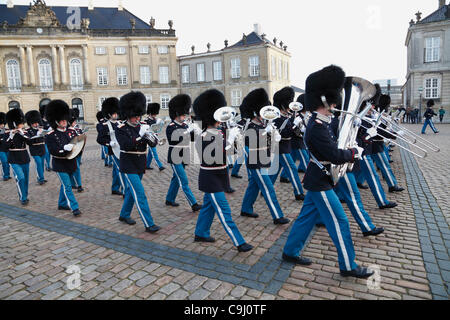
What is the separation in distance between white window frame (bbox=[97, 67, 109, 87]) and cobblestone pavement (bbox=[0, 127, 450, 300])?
130ft

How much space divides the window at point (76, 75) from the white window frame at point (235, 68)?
60.8 ft

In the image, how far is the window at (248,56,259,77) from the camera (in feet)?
132

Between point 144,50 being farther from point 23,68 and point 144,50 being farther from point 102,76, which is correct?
point 23,68

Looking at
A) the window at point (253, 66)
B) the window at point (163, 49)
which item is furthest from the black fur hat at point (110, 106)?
the window at point (163, 49)

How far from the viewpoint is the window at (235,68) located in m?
42.0

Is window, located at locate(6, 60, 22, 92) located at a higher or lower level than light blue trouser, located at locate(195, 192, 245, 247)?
higher

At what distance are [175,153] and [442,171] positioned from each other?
7.12 meters

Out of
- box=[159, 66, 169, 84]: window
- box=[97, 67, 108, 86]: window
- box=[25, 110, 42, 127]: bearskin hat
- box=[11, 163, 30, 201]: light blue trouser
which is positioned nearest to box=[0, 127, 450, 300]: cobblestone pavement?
box=[11, 163, 30, 201]: light blue trouser

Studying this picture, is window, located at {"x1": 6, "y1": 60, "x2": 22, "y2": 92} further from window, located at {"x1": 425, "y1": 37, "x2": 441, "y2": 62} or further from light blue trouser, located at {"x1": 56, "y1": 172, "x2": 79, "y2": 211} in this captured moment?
window, located at {"x1": 425, "y1": 37, "x2": 441, "y2": 62}

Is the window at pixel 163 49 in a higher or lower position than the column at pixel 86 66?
higher

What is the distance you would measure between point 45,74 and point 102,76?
6.48 meters

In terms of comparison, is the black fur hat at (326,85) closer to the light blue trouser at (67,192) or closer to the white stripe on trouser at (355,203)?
the white stripe on trouser at (355,203)

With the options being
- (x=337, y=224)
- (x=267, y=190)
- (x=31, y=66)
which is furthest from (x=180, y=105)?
(x=31, y=66)
